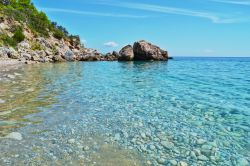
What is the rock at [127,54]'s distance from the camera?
68781 millimetres

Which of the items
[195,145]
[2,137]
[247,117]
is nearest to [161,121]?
[195,145]

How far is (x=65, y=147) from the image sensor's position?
7.79 metres

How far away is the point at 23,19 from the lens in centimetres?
7650

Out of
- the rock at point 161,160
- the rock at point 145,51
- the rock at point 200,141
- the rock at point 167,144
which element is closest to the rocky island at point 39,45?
the rock at point 145,51

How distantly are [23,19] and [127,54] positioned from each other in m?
30.1

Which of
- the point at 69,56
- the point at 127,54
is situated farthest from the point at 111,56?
the point at 69,56

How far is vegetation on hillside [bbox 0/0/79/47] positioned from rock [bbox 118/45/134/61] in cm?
2285

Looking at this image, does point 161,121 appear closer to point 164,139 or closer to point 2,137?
point 164,139

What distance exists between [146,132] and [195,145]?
5.76ft

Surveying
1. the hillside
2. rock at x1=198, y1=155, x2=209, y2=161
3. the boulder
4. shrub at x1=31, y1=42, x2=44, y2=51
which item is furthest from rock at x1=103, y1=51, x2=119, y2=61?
rock at x1=198, y1=155, x2=209, y2=161

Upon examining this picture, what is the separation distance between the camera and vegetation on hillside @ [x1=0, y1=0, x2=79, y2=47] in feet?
203

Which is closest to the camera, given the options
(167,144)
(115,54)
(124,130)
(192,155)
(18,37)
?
(192,155)

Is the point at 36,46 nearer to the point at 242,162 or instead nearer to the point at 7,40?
A: the point at 7,40

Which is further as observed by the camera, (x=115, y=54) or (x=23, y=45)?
(x=115, y=54)
